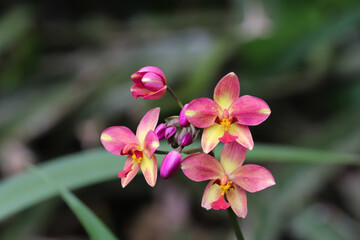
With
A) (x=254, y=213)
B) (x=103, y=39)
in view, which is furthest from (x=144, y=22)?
(x=254, y=213)

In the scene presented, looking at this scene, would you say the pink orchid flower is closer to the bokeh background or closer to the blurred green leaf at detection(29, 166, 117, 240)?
the blurred green leaf at detection(29, 166, 117, 240)

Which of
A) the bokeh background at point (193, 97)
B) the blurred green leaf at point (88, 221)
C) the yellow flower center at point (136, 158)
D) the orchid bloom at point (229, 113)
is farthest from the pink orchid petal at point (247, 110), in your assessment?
the bokeh background at point (193, 97)

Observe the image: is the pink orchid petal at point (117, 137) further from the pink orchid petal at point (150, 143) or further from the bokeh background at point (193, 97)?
the bokeh background at point (193, 97)

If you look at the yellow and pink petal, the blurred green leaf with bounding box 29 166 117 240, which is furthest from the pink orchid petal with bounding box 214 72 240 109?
the blurred green leaf with bounding box 29 166 117 240

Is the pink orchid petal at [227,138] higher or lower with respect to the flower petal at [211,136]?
higher

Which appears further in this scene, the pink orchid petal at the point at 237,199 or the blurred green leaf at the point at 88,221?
the blurred green leaf at the point at 88,221

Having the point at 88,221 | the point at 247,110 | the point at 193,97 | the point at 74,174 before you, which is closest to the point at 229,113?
the point at 247,110
